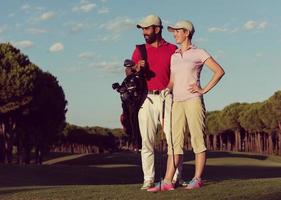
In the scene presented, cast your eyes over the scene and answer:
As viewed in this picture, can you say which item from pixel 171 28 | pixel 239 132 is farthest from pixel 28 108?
pixel 239 132

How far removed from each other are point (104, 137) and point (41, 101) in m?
85.5

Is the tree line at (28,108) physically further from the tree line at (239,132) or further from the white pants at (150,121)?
the white pants at (150,121)

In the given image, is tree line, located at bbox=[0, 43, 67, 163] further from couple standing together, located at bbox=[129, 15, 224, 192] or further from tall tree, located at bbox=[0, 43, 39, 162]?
couple standing together, located at bbox=[129, 15, 224, 192]

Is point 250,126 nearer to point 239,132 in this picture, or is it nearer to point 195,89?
point 239,132

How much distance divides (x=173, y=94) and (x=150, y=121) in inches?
25.3

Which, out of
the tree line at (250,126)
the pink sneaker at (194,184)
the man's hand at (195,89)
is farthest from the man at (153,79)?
the tree line at (250,126)

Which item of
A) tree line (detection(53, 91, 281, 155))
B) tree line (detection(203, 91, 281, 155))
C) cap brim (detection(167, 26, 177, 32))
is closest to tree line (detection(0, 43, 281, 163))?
tree line (detection(203, 91, 281, 155))

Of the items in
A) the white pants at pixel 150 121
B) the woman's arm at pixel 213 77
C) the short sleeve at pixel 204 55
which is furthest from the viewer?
the white pants at pixel 150 121

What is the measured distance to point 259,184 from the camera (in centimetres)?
1091

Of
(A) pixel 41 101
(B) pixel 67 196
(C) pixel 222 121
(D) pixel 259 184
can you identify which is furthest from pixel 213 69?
(C) pixel 222 121

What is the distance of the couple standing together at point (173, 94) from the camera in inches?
395

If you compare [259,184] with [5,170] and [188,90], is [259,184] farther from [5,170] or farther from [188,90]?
[5,170]

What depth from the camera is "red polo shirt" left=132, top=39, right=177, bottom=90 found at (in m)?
10.4

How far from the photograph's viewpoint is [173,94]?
10.3 metres
